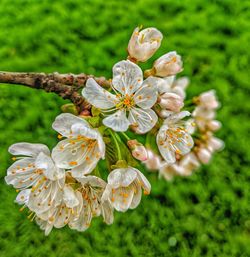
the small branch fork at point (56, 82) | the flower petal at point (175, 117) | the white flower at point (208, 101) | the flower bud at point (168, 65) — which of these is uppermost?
the flower bud at point (168, 65)

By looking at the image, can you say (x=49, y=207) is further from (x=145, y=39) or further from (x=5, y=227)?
(x=5, y=227)

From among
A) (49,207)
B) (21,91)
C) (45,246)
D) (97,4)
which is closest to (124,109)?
(49,207)

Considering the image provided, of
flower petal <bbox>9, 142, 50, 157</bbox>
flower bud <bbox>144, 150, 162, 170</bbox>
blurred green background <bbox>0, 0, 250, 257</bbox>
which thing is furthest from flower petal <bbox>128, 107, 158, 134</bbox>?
blurred green background <bbox>0, 0, 250, 257</bbox>

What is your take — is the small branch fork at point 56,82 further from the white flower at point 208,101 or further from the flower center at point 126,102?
the white flower at point 208,101

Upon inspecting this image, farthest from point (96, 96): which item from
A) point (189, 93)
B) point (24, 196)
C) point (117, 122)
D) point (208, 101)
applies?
point (189, 93)

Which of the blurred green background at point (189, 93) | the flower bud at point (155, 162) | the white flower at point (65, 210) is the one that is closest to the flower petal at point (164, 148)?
the white flower at point (65, 210)

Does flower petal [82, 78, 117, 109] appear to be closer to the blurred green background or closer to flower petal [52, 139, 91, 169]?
flower petal [52, 139, 91, 169]
